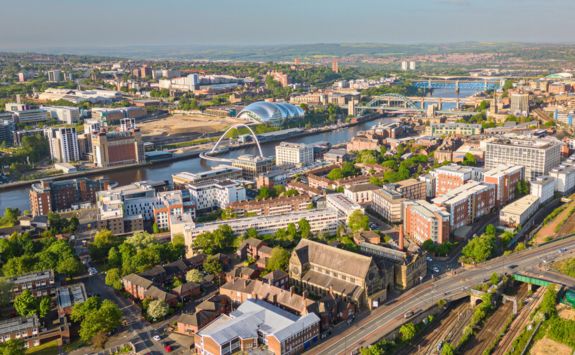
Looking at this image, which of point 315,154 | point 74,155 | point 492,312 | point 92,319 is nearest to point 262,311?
point 92,319

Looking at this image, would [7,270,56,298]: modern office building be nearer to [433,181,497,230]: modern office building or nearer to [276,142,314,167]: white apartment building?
[433,181,497,230]: modern office building

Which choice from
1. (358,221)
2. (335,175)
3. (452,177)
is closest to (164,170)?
(335,175)

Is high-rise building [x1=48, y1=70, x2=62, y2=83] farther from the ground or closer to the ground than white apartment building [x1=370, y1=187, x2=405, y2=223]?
farther from the ground

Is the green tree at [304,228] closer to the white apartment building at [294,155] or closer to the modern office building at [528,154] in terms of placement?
the modern office building at [528,154]

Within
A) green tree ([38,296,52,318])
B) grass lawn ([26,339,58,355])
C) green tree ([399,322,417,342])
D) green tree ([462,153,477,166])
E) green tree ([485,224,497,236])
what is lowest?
grass lawn ([26,339,58,355])

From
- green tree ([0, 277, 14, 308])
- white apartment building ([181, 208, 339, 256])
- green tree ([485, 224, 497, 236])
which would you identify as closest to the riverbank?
white apartment building ([181, 208, 339, 256])

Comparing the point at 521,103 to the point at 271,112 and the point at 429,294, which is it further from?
the point at 429,294

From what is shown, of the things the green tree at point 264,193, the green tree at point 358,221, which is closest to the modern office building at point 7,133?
the green tree at point 264,193

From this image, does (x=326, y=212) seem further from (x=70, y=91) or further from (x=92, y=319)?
(x=70, y=91)
